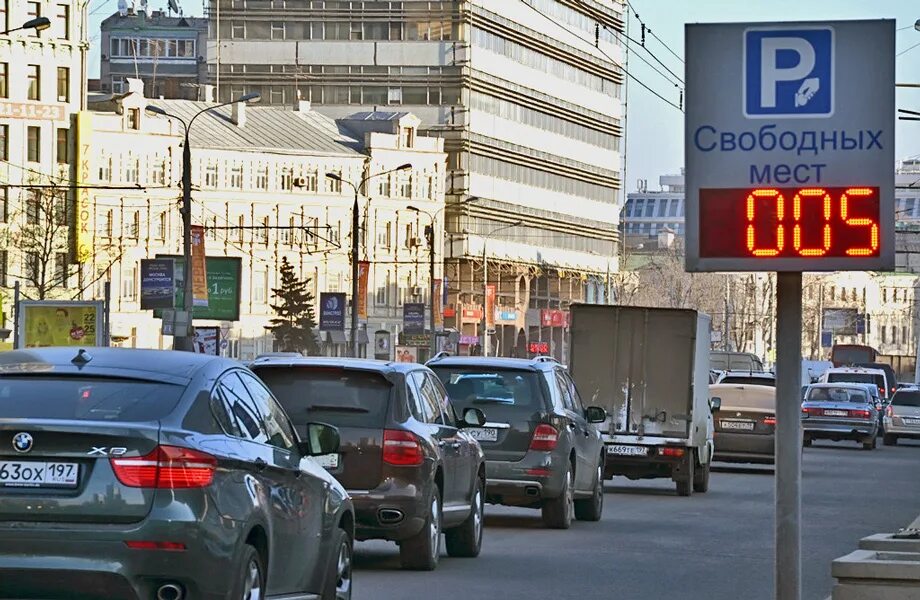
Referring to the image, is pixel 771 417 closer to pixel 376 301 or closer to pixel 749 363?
pixel 749 363

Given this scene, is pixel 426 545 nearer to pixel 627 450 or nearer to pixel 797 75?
pixel 797 75

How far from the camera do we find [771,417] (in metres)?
38.9

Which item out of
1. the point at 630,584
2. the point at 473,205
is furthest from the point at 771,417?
the point at 473,205

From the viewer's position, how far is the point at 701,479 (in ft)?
104

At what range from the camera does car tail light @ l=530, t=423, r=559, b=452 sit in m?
22.0

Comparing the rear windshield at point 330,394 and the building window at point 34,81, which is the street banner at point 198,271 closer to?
the rear windshield at point 330,394

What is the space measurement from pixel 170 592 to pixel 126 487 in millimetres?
478

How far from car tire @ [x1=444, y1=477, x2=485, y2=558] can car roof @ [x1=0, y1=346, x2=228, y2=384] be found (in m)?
7.80

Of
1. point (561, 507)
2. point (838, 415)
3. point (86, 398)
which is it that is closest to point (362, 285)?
point (838, 415)

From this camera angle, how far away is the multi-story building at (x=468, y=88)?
12556cm

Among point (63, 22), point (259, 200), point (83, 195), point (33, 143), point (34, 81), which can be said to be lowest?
point (83, 195)

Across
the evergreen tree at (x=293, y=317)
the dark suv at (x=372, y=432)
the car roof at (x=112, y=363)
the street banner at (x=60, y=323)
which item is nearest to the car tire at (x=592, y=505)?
the dark suv at (x=372, y=432)

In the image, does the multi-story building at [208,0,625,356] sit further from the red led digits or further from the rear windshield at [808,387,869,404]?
the red led digits

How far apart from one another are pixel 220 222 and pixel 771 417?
248ft
